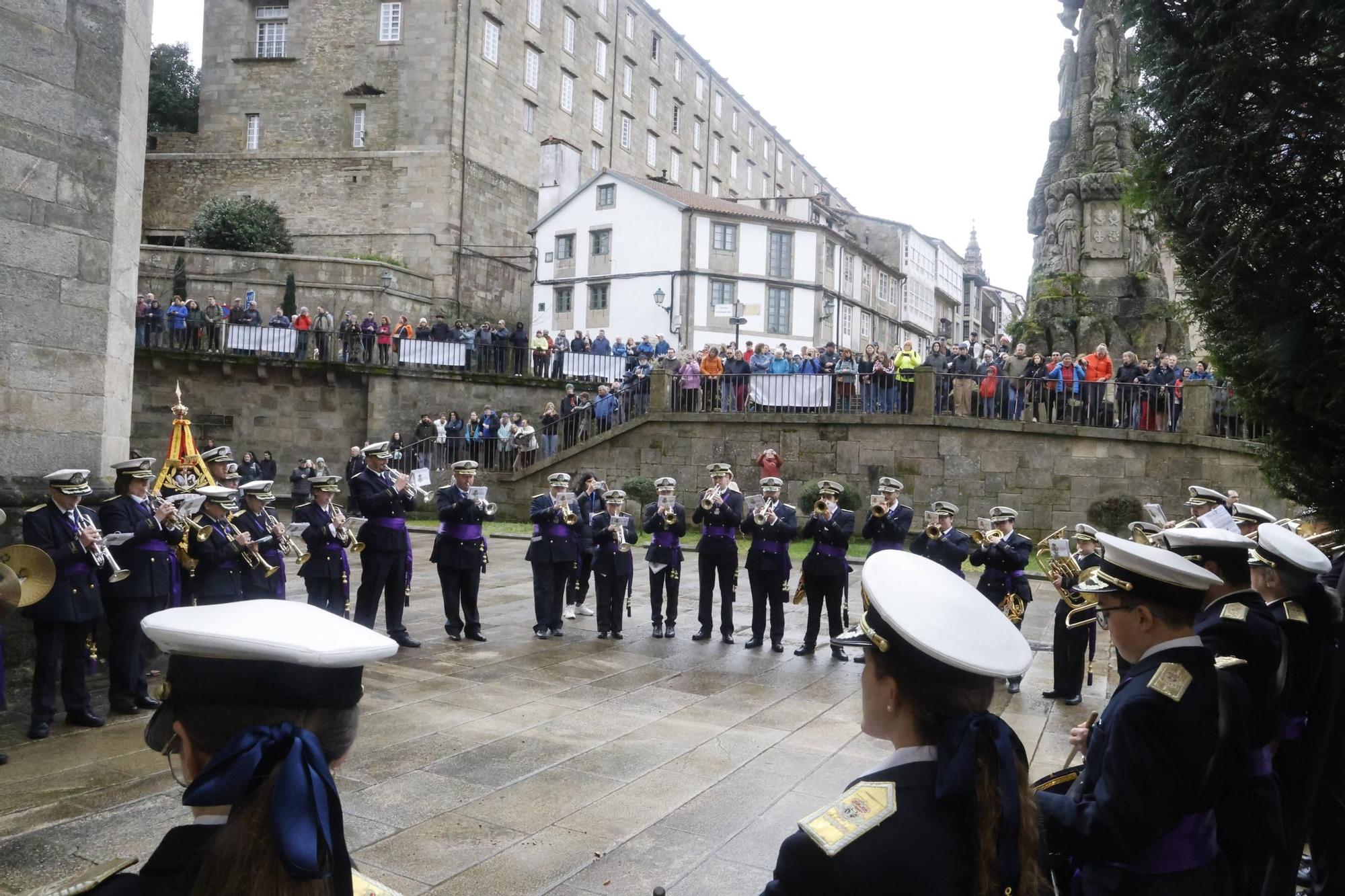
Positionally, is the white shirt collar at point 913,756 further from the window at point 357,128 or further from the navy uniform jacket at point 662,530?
the window at point 357,128

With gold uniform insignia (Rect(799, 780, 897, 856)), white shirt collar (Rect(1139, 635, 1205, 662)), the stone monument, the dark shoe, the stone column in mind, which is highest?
the stone monument

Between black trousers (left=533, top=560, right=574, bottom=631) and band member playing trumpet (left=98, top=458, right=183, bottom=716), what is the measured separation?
14.6 feet

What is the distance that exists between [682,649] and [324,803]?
32.3 feet

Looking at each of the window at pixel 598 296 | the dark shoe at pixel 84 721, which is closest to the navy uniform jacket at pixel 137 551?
the dark shoe at pixel 84 721

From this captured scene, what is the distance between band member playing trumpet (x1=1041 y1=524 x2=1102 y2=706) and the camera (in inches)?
364

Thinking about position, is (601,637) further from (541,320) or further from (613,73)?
(613,73)

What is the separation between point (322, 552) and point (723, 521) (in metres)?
4.63

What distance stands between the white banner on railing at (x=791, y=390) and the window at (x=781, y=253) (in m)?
23.0

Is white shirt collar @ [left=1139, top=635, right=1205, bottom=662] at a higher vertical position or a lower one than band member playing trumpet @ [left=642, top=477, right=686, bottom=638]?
higher

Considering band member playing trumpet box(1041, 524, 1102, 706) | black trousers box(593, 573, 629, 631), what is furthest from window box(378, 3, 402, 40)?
band member playing trumpet box(1041, 524, 1102, 706)

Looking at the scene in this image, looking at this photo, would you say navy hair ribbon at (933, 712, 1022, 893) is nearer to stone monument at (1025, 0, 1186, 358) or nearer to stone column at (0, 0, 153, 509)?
stone column at (0, 0, 153, 509)

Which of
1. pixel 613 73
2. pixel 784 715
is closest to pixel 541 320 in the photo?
pixel 613 73

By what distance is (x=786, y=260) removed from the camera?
1864 inches

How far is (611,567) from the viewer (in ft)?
39.4
